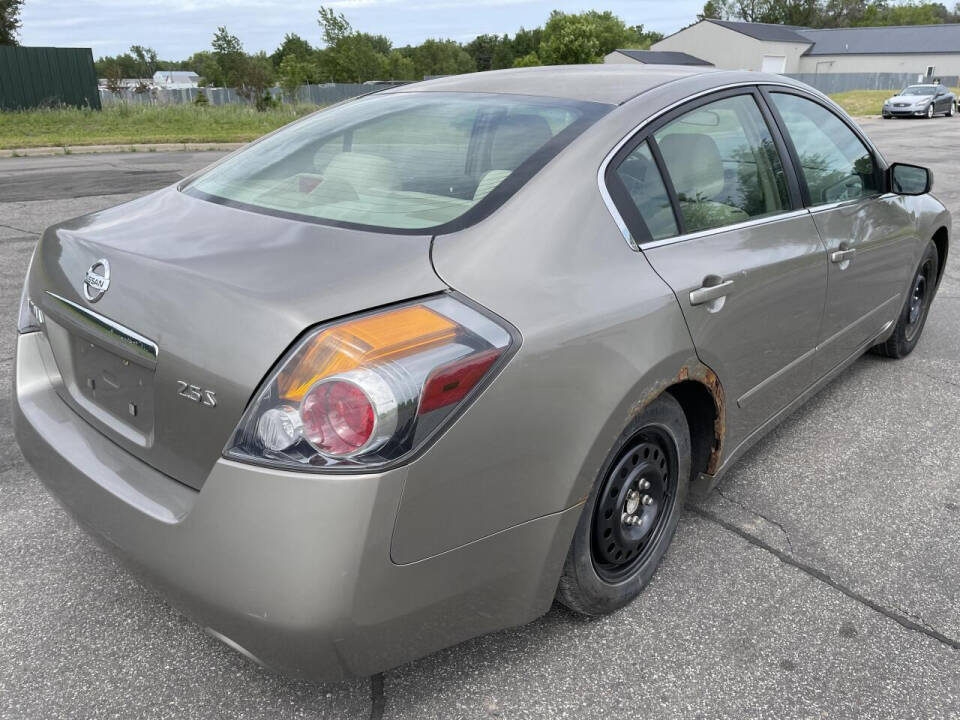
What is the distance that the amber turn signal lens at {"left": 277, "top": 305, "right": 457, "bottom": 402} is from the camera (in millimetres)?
1626

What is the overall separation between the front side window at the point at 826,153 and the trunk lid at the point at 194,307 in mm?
1950

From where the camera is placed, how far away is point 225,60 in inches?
2042

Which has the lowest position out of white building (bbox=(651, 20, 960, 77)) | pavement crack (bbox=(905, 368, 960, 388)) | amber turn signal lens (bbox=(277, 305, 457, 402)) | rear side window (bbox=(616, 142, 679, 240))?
pavement crack (bbox=(905, 368, 960, 388))

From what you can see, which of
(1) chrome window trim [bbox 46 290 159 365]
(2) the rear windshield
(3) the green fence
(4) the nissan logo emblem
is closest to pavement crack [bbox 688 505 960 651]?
(2) the rear windshield

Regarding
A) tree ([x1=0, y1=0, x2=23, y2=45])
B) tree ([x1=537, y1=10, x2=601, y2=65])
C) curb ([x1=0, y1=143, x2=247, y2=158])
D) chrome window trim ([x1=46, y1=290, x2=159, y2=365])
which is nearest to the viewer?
chrome window trim ([x1=46, y1=290, x2=159, y2=365])

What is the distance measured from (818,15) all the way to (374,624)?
12069cm

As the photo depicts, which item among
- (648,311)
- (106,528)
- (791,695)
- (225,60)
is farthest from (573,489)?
(225,60)

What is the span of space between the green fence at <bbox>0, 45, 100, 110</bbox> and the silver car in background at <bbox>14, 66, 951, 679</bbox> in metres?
23.9

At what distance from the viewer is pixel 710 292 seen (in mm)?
2375

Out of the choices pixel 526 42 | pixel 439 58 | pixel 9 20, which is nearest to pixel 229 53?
pixel 9 20

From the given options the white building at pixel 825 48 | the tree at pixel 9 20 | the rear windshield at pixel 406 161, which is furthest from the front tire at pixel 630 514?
the white building at pixel 825 48

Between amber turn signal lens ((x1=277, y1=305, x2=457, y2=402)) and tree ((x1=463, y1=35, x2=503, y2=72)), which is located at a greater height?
tree ((x1=463, y1=35, x2=503, y2=72))

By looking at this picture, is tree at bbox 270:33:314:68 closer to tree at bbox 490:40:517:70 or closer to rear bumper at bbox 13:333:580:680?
tree at bbox 490:40:517:70

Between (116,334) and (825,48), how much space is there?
84.6 m
